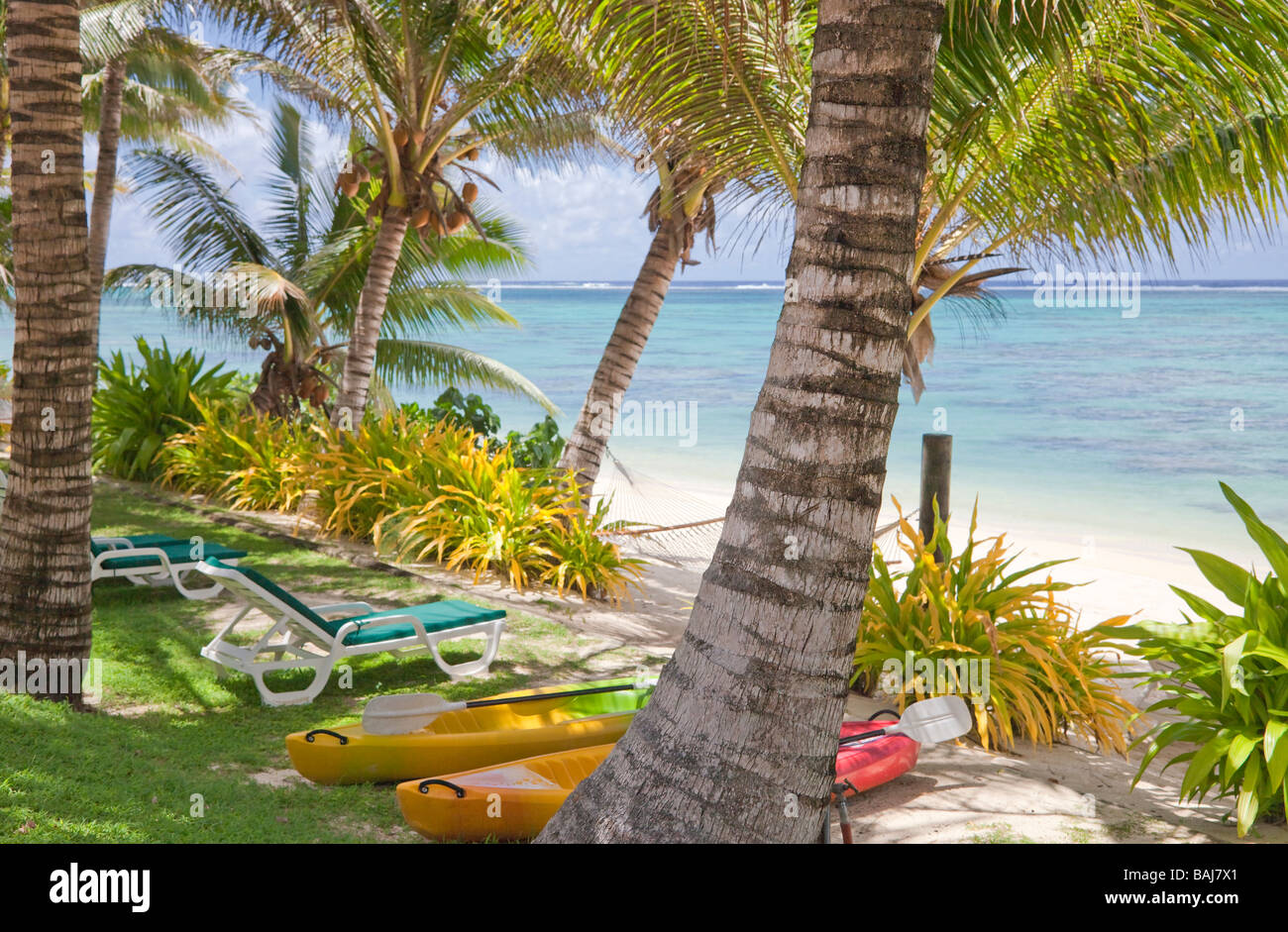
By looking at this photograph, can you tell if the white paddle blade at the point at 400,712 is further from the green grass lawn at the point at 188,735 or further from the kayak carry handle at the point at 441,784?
the kayak carry handle at the point at 441,784

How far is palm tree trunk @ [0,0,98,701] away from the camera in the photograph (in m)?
4.29

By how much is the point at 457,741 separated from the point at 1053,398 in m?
30.1

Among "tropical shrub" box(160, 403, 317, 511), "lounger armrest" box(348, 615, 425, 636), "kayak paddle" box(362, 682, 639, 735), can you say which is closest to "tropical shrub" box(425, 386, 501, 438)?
"tropical shrub" box(160, 403, 317, 511)

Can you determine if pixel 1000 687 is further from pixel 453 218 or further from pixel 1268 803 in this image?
pixel 453 218

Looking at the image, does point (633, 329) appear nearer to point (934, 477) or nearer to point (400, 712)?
point (934, 477)

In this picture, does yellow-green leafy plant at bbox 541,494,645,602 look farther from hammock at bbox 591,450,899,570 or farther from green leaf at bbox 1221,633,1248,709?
green leaf at bbox 1221,633,1248,709

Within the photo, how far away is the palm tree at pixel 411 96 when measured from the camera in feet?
28.4

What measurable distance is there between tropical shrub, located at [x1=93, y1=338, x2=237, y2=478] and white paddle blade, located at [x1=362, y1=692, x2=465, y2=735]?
28.1 feet

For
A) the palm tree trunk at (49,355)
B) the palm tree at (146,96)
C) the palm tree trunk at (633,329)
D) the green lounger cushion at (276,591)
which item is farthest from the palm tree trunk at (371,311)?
the palm tree trunk at (49,355)

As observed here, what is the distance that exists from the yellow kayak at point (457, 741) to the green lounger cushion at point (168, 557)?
323cm

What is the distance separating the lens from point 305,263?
39.5ft

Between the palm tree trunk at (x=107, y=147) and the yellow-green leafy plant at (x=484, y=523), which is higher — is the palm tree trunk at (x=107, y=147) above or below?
above
